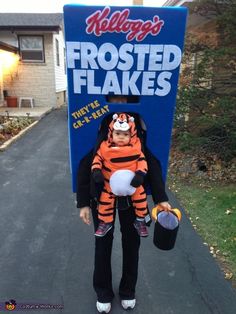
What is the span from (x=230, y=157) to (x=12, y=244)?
158 inches

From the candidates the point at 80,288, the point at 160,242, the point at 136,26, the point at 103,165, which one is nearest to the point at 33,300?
the point at 80,288

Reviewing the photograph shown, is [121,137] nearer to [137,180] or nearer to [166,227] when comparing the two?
[137,180]

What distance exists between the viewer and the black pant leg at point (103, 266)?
87.5 inches

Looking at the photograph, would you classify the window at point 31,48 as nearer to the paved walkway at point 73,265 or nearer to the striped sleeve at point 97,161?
the paved walkway at point 73,265

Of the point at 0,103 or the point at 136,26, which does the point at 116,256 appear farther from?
the point at 0,103

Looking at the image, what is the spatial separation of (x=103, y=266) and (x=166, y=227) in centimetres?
64

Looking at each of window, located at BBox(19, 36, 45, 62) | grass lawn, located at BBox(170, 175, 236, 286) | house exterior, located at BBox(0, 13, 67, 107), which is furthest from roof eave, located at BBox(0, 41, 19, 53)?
grass lawn, located at BBox(170, 175, 236, 286)

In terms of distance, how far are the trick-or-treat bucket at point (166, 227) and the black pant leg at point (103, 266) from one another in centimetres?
36

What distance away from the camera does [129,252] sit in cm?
231

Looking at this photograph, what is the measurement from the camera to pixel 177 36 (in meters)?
1.76

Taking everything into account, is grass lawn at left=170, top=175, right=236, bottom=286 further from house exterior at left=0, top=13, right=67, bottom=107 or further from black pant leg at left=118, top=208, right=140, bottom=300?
house exterior at left=0, top=13, right=67, bottom=107

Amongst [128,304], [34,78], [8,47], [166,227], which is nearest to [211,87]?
[166,227]

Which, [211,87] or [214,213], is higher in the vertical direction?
[211,87]

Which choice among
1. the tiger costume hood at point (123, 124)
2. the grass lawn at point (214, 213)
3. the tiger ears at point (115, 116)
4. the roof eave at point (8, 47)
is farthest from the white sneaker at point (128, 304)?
the roof eave at point (8, 47)
